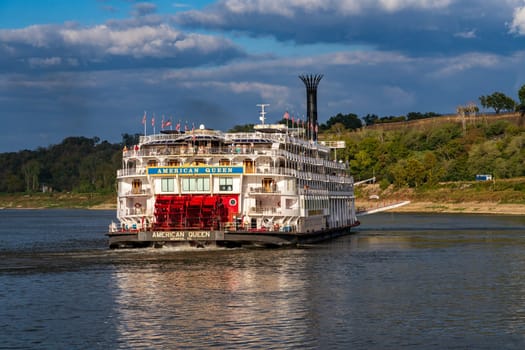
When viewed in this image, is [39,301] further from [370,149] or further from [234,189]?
[370,149]

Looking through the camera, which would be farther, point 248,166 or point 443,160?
point 443,160

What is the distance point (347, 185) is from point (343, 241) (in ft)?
53.7

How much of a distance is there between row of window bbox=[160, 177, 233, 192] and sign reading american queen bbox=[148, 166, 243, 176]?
1017 mm

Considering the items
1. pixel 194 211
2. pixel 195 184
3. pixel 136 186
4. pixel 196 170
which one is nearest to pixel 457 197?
pixel 136 186

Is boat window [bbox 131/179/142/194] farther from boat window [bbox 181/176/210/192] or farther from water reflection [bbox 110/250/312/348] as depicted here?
water reflection [bbox 110/250/312/348]

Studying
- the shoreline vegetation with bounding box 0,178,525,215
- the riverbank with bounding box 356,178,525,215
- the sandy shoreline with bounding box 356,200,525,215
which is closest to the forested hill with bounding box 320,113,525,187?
the shoreline vegetation with bounding box 0,178,525,215

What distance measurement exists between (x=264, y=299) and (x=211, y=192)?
72.4 feet

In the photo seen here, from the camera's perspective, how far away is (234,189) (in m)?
64.0

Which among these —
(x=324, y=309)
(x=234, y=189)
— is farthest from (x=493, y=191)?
(x=324, y=309)

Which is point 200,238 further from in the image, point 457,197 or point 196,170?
point 457,197

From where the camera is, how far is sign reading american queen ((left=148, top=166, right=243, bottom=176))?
6278cm

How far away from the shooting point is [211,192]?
63.6 meters

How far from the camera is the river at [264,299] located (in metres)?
33.5

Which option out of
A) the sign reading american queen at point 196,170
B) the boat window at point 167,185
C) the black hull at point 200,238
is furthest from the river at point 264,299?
the sign reading american queen at point 196,170
